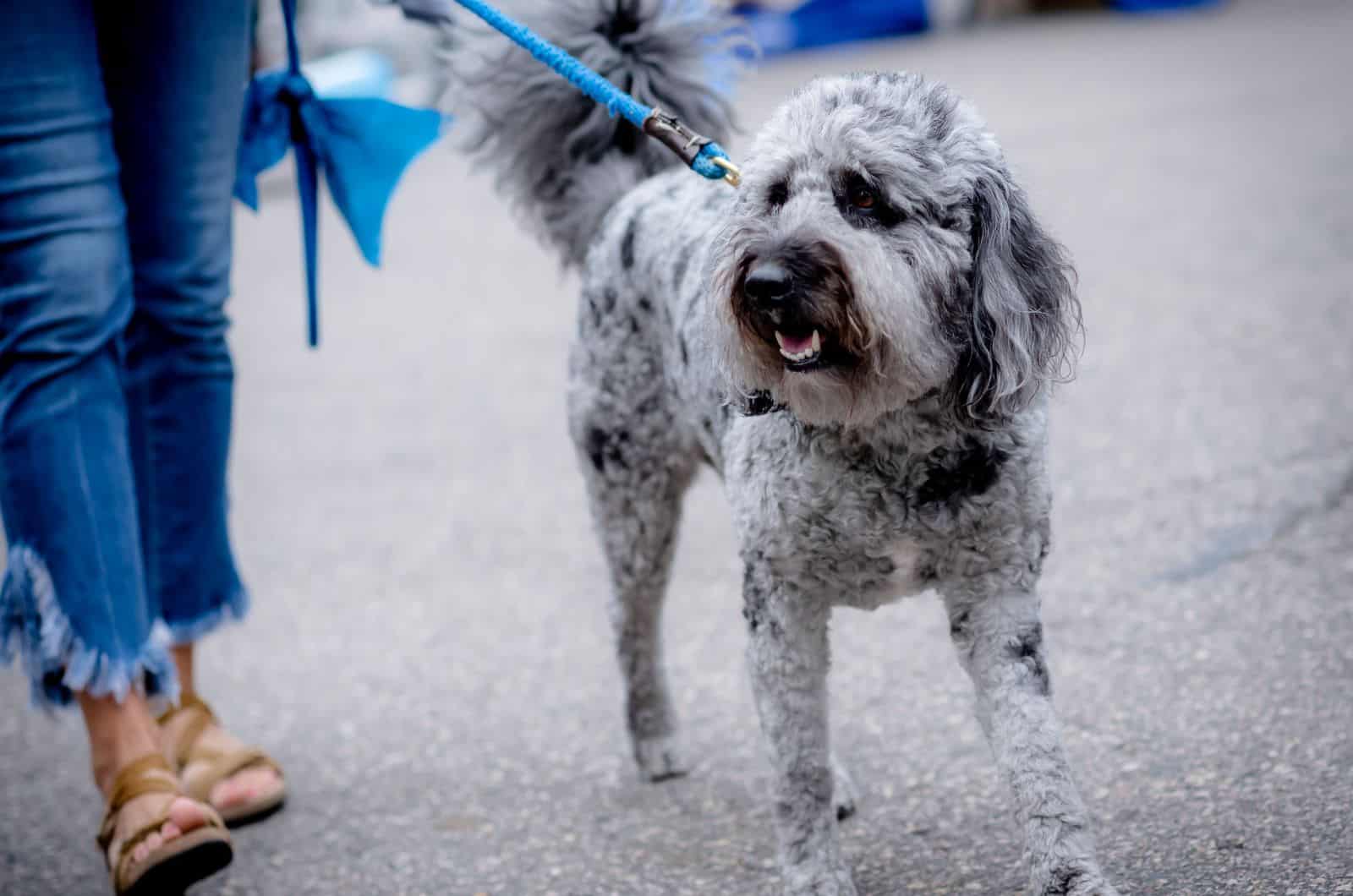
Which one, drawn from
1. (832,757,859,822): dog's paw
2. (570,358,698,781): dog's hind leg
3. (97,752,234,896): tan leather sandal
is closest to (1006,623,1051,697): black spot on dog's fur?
(832,757,859,822): dog's paw

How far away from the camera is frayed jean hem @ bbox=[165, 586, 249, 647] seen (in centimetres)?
327

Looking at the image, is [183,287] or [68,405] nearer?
[68,405]

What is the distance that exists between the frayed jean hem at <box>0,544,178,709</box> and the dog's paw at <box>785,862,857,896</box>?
1297mm

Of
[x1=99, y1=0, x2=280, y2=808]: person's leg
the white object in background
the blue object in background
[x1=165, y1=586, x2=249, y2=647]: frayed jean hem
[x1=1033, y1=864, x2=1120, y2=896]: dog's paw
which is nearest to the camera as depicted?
[x1=1033, y1=864, x2=1120, y2=896]: dog's paw

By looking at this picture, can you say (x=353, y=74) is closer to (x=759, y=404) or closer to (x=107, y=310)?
(x=107, y=310)

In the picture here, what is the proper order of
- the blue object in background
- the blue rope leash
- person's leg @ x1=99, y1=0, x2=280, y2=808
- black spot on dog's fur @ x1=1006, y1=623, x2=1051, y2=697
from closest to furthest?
black spot on dog's fur @ x1=1006, y1=623, x2=1051, y2=697, the blue rope leash, person's leg @ x1=99, y1=0, x2=280, y2=808, the blue object in background

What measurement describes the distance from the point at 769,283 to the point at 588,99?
1335mm

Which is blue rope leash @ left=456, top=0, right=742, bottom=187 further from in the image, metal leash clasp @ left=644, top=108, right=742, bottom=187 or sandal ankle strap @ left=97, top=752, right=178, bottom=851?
sandal ankle strap @ left=97, top=752, right=178, bottom=851

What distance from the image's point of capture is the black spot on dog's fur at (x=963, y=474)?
2.42 m

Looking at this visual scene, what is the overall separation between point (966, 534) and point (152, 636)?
1613 mm

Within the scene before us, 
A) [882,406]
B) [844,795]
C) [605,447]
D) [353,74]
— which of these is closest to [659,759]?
A: [844,795]

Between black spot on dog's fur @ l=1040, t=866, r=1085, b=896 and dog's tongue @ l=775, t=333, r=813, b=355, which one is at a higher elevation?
dog's tongue @ l=775, t=333, r=813, b=355

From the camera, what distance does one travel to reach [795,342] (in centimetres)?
236

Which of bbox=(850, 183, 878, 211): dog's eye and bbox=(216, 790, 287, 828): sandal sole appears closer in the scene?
bbox=(850, 183, 878, 211): dog's eye
